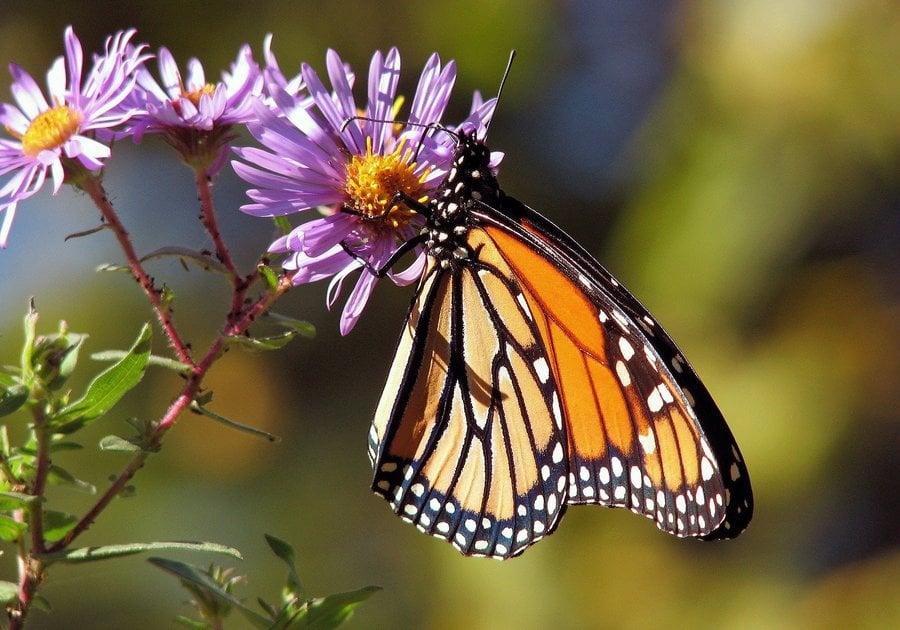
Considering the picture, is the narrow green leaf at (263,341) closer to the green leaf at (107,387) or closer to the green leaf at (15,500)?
the green leaf at (107,387)

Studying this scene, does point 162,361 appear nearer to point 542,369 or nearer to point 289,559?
point 289,559

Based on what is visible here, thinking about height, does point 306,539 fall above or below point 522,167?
below

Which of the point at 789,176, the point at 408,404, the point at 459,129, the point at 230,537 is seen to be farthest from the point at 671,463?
the point at 230,537

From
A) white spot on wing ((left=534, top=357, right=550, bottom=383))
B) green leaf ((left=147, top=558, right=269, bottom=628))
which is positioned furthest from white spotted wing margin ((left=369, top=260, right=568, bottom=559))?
green leaf ((left=147, top=558, right=269, bottom=628))

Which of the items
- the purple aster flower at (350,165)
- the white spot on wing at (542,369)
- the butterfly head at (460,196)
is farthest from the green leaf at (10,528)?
the white spot on wing at (542,369)

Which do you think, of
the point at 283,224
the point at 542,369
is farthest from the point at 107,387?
the point at 542,369

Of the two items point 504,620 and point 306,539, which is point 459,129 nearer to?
point 504,620
